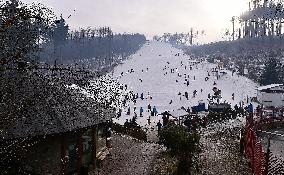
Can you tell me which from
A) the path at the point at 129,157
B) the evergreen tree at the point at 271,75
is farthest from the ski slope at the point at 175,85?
the path at the point at 129,157

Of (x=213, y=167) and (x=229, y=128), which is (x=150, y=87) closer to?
(x=229, y=128)

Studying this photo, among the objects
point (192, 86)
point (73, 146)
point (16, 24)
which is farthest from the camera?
point (192, 86)

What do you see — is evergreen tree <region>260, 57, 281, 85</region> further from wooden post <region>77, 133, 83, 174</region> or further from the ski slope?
wooden post <region>77, 133, 83, 174</region>

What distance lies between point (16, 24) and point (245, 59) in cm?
10007

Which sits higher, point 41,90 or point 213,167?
point 41,90

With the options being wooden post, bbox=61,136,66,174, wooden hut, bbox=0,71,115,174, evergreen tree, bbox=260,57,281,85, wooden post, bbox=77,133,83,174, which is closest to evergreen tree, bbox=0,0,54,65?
wooden hut, bbox=0,71,115,174

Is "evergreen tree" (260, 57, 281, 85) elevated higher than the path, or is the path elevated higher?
"evergreen tree" (260, 57, 281, 85)

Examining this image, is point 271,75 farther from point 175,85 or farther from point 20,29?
point 20,29

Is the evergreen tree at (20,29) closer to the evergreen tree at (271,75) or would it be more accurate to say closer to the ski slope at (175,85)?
the ski slope at (175,85)

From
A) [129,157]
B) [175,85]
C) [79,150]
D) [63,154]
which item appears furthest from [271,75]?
[63,154]

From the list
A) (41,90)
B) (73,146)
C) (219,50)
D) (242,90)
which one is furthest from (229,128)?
(219,50)

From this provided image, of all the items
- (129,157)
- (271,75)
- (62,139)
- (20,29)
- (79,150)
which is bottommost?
(129,157)

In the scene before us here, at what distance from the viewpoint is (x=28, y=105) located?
4859mm

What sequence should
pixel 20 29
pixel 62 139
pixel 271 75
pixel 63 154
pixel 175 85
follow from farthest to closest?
pixel 175 85, pixel 271 75, pixel 63 154, pixel 62 139, pixel 20 29
